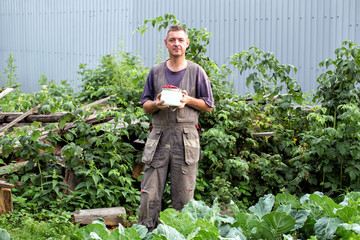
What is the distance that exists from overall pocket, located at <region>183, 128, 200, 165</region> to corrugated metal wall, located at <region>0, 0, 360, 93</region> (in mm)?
4946

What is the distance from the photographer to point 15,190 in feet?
20.3

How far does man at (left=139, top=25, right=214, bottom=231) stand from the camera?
15.2 ft

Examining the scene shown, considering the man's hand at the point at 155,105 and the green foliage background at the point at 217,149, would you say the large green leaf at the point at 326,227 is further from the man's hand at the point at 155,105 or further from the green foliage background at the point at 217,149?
the green foliage background at the point at 217,149

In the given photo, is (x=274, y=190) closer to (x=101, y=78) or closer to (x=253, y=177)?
(x=253, y=177)

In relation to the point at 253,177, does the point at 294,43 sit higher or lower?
higher

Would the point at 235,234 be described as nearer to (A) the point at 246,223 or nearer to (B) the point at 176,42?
(A) the point at 246,223

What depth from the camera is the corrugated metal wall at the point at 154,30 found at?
10289 mm

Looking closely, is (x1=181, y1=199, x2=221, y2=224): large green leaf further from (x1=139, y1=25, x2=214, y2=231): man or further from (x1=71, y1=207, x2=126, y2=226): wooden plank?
(x1=71, y1=207, x2=126, y2=226): wooden plank

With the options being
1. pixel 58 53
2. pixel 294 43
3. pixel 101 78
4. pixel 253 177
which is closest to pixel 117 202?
pixel 253 177

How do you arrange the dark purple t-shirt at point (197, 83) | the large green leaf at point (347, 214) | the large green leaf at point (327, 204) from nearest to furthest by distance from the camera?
1. the large green leaf at point (347, 214)
2. the large green leaf at point (327, 204)
3. the dark purple t-shirt at point (197, 83)

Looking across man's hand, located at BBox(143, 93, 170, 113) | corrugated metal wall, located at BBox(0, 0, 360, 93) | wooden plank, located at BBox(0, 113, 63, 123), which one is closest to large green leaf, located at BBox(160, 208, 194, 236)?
man's hand, located at BBox(143, 93, 170, 113)

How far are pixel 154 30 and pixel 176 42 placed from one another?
849 centimetres

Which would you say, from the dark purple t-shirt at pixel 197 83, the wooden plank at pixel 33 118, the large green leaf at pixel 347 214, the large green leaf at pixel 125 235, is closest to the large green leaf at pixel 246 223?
the large green leaf at pixel 347 214

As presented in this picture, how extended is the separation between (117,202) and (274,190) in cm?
199
